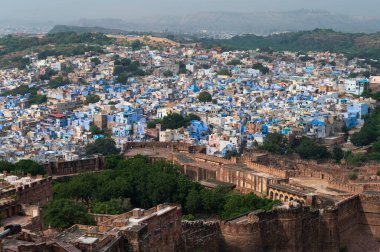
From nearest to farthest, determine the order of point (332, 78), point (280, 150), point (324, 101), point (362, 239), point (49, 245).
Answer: point (49, 245) → point (362, 239) → point (280, 150) → point (324, 101) → point (332, 78)

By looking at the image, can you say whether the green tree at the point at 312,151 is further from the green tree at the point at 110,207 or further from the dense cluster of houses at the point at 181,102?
the green tree at the point at 110,207

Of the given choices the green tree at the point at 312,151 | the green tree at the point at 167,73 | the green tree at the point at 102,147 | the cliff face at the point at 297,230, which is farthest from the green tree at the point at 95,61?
Answer: the cliff face at the point at 297,230

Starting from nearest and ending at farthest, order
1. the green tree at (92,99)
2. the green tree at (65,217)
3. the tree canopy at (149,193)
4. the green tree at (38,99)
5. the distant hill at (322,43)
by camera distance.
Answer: the green tree at (65,217) < the tree canopy at (149,193) < the green tree at (92,99) < the green tree at (38,99) < the distant hill at (322,43)

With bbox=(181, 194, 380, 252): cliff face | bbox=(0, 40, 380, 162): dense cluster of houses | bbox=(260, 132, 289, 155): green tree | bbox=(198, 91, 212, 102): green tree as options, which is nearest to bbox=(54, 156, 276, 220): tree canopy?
bbox=(181, 194, 380, 252): cliff face

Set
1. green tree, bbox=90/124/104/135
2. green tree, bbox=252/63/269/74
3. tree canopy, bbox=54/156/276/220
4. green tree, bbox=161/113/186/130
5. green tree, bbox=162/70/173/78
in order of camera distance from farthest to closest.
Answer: green tree, bbox=252/63/269/74 → green tree, bbox=162/70/173/78 → green tree, bbox=90/124/104/135 → green tree, bbox=161/113/186/130 → tree canopy, bbox=54/156/276/220

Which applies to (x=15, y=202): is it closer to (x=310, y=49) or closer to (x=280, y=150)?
(x=280, y=150)

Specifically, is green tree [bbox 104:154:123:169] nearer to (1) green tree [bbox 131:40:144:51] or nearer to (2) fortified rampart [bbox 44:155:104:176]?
(2) fortified rampart [bbox 44:155:104:176]

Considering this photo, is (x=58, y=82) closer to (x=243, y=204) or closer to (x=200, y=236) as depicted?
(x=243, y=204)

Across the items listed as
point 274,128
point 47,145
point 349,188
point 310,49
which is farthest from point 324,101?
point 310,49
